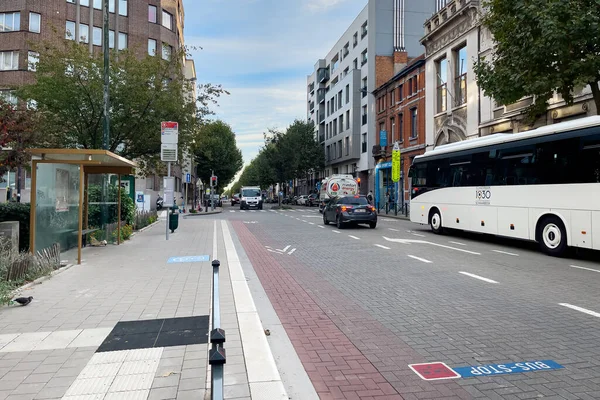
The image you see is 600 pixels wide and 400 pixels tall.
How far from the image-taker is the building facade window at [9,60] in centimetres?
3669

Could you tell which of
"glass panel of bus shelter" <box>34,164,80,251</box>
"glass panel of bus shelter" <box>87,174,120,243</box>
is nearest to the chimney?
"glass panel of bus shelter" <box>87,174,120,243</box>

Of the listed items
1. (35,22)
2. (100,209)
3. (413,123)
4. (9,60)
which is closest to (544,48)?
(100,209)

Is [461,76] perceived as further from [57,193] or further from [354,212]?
[57,193]

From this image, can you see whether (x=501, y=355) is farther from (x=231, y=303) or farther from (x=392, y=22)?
(x=392, y=22)

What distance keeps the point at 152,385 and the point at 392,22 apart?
4898cm

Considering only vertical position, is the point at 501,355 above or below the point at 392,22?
below

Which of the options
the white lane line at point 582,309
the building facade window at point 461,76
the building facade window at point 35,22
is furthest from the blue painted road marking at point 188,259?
the building facade window at point 35,22

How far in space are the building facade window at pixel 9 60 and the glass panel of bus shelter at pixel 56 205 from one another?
108 ft

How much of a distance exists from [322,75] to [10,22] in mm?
43660

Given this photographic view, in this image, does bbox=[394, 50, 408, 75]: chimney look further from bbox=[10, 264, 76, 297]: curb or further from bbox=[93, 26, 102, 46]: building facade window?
bbox=[10, 264, 76, 297]: curb

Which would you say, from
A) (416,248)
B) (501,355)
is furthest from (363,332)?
(416,248)

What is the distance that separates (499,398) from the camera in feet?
11.6

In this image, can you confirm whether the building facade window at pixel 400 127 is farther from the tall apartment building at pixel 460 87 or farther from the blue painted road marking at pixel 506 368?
the blue painted road marking at pixel 506 368

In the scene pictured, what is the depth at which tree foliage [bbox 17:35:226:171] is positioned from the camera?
15117 millimetres
